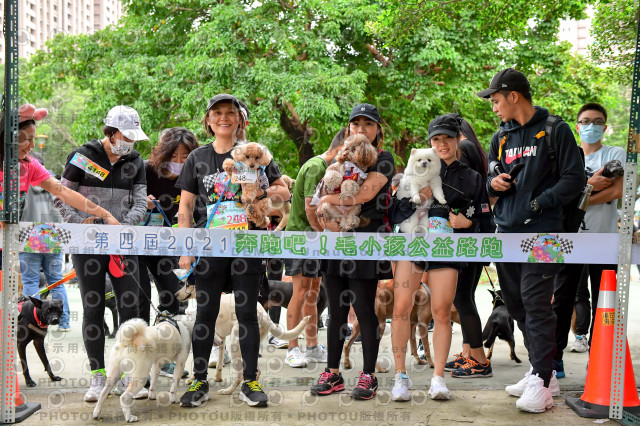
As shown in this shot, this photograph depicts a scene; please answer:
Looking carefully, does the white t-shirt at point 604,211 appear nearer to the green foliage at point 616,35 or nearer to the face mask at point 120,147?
the face mask at point 120,147

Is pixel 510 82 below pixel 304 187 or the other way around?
the other way around

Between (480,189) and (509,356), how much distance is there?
2157 millimetres

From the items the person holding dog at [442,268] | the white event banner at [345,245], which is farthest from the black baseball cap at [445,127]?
the white event banner at [345,245]

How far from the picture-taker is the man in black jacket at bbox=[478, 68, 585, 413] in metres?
3.88

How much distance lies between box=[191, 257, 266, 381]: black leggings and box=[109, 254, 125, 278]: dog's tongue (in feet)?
1.81

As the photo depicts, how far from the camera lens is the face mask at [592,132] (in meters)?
4.92

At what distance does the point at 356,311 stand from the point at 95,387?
1.81 meters

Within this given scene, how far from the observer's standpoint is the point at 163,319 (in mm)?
4090

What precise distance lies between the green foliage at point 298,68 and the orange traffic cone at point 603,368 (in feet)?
Answer: 26.1

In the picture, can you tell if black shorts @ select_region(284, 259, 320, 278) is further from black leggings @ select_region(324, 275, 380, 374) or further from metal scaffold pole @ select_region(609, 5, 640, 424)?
metal scaffold pole @ select_region(609, 5, 640, 424)

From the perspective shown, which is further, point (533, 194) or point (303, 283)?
point (303, 283)

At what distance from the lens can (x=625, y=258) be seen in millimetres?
3736

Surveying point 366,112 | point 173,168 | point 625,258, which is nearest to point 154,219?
point 173,168

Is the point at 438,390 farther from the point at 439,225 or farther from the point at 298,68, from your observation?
the point at 298,68
